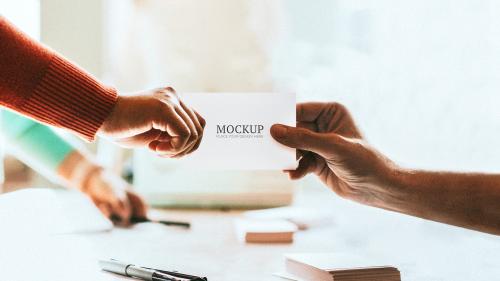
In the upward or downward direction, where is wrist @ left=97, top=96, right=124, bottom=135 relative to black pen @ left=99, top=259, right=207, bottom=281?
upward

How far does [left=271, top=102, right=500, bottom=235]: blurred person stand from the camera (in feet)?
3.23

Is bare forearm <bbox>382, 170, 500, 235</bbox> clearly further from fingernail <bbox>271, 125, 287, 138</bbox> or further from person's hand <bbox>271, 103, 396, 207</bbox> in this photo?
fingernail <bbox>271, 125, 287, 138</bbox>

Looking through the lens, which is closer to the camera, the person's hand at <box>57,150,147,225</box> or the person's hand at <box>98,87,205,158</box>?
the person's hand at <box>98,87,205,158</box>

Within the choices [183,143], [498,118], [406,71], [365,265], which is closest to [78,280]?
[183,143]

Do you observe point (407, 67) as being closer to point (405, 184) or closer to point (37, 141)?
point (405, 184)

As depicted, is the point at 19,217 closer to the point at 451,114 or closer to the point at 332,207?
the point at 332,207

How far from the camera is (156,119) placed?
1.02 meters

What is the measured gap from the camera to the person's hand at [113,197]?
4.89ft

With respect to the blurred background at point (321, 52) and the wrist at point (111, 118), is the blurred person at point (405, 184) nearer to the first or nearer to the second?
the wrist at point (111, 118)

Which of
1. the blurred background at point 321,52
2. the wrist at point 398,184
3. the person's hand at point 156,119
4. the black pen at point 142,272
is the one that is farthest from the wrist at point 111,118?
the blurred background at point 321,52

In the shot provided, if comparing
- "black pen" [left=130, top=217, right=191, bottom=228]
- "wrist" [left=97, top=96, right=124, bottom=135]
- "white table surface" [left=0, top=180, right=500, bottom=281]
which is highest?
"wrist" [left=97, top=96, right=124, bottom=135]

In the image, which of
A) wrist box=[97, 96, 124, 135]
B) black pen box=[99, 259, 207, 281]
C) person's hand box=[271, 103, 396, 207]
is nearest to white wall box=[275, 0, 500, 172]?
person's hand box=[271, 103, 396, 207]

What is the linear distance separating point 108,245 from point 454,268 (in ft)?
2.35

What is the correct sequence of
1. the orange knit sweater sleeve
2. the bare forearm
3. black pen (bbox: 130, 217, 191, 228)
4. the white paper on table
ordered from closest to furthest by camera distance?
the orange knit sweater sleeve → the bare forearm → the white paper on table → black pen (bbox: 130, 217, 191, 228)
